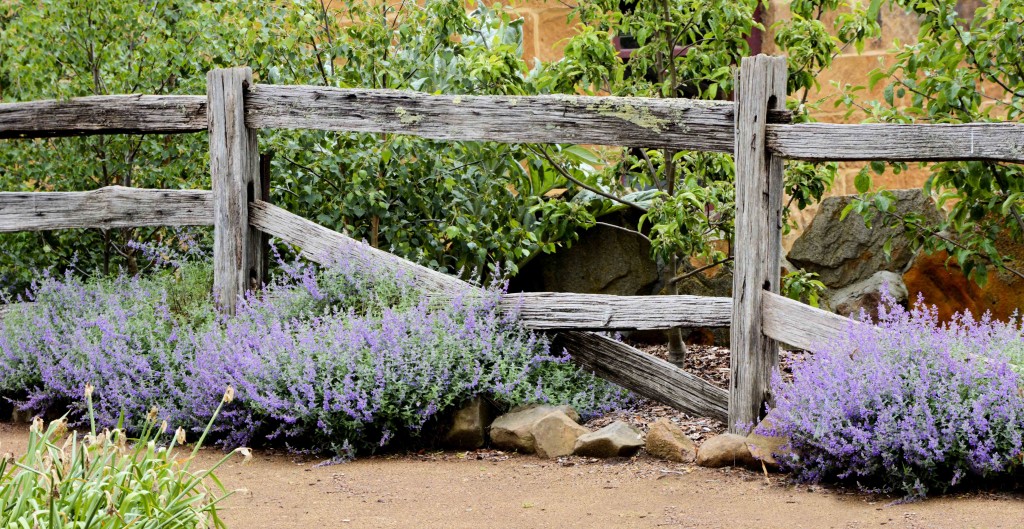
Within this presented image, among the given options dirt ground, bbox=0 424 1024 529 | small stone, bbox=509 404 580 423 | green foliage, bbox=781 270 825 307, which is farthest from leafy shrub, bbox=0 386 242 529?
green foliage, bbox=781 270 825 307

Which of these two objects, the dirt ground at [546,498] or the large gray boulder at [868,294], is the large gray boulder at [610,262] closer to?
the large gray boulder at [868,294]

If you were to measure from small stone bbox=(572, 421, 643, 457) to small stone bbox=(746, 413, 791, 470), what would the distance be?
1.60 ft

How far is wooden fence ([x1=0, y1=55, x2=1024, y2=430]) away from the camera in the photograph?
4.62m

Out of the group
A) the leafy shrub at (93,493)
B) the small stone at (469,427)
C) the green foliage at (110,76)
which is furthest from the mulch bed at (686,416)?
the green foliage at (110,76)

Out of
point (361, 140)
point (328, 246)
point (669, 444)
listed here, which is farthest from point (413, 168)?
point (669, 444)

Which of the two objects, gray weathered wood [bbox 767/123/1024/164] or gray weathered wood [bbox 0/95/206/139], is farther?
gray weathered wood [bbox 0/95/206/139]

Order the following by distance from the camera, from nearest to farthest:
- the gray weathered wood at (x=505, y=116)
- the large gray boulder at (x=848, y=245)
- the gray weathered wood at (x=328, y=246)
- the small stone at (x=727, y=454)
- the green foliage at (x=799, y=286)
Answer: the small stone at (x=727, y=454) < the gray weathered wood at (x=505, y=116) < the gray weathered wood at (x=328, y=246) < the green foliage at (x=799, y=286) < the large gray boulder at (x=848, y=245)

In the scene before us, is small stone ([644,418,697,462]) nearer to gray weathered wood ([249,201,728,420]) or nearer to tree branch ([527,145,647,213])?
gray weathered wood ([249,201,728,420])

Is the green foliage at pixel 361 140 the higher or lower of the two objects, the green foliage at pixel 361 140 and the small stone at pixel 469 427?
the higher

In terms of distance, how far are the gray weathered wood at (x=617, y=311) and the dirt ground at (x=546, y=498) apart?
25.0 inches

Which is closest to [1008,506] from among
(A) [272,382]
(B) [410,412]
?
(B) [410,412]

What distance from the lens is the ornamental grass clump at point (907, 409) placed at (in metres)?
3.88

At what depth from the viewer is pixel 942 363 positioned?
13.4ft

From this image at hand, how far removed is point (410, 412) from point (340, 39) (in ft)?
8.96
